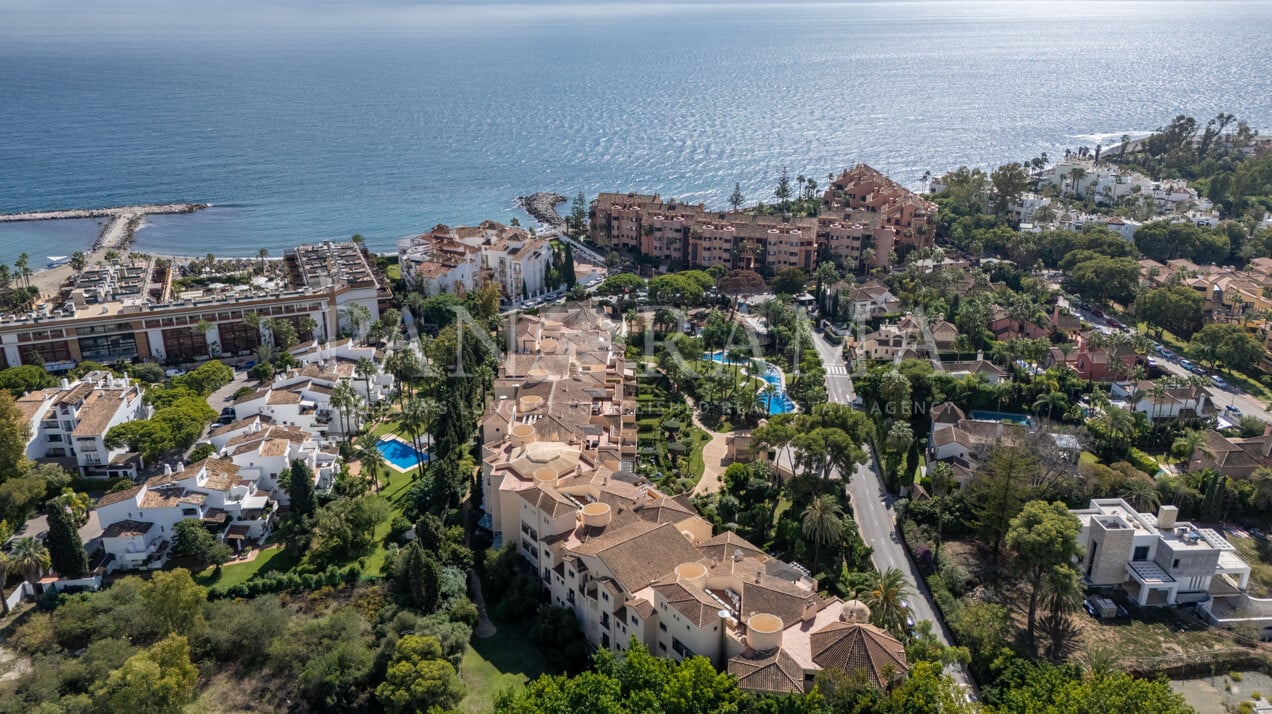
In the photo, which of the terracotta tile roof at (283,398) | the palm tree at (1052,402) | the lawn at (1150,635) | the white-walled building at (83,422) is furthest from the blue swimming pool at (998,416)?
the white-walled building at (83,422)

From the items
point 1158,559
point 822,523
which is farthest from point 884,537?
point 1158,559

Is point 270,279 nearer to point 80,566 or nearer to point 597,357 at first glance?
point 597,357

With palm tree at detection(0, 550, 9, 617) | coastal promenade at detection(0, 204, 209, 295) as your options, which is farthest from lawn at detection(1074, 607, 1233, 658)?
coastal promenade at detection(0, 204, 209, 295)

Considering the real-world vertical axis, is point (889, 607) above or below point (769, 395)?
above

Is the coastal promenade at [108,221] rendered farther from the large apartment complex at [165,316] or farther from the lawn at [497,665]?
the lawn at [497,665]

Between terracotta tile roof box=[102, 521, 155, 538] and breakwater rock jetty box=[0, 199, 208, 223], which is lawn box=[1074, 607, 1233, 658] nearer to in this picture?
terracotta tile roof box=[102, 521, 155, 538]

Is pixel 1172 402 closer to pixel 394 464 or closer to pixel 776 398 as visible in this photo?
pixel 776 398

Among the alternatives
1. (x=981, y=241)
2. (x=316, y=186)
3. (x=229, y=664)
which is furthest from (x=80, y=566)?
(x=316, y=186)
